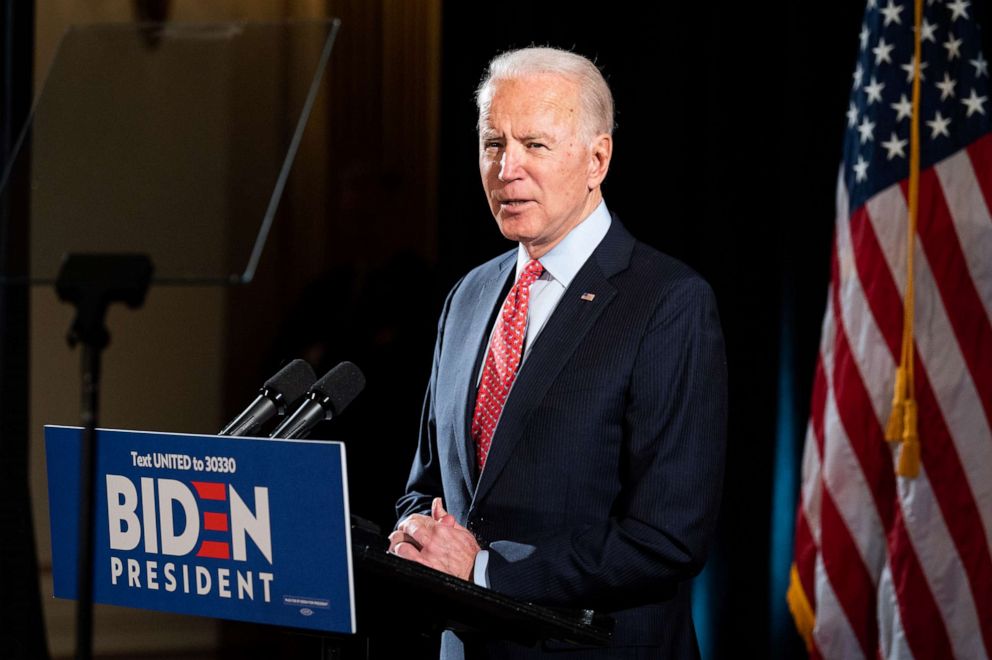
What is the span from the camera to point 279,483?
4.29 feet

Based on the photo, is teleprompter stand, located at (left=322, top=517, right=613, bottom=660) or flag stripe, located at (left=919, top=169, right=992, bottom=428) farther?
flag stripe, located at (left=919, top=169, right=992, bottom=428)

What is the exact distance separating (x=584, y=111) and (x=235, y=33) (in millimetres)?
1093

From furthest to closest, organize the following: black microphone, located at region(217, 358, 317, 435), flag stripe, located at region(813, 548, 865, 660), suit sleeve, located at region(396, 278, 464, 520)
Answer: flag stripe, located at region(813, 548, 865, 660) → suit sleeve, located at region(396, 278, 464, 520) → black microphone, located at region(217, 358, 317, 435)

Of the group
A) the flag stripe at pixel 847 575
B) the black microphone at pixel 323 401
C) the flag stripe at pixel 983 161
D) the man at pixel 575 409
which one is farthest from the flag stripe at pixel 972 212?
the black microphone at pixel 323 401

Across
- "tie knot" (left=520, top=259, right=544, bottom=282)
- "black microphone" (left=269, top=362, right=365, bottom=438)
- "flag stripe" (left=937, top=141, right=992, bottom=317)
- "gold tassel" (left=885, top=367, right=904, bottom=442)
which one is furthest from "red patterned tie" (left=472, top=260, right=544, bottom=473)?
"flag stripe" (left=937, top=141, right=992, bottom=317)

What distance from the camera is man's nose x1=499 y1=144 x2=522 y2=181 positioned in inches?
68.1

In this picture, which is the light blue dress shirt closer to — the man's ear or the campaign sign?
the man's ear

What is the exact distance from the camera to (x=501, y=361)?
1.78m

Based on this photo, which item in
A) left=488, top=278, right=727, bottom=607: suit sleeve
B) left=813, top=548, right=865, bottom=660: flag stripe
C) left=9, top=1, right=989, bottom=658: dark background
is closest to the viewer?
left=488, top=278, right=727, bottom=607: suit sleeve

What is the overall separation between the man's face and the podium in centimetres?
55

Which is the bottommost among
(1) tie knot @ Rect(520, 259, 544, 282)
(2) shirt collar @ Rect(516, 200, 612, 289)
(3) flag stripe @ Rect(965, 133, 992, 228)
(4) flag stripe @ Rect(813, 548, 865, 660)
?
(4) flag stripe @ Rect(813, 548, 865, 660)

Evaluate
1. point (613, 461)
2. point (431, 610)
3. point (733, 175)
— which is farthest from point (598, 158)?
point (733, 175)

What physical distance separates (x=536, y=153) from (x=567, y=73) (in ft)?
0.41

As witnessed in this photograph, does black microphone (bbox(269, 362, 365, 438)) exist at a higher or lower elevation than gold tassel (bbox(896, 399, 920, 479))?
higher
